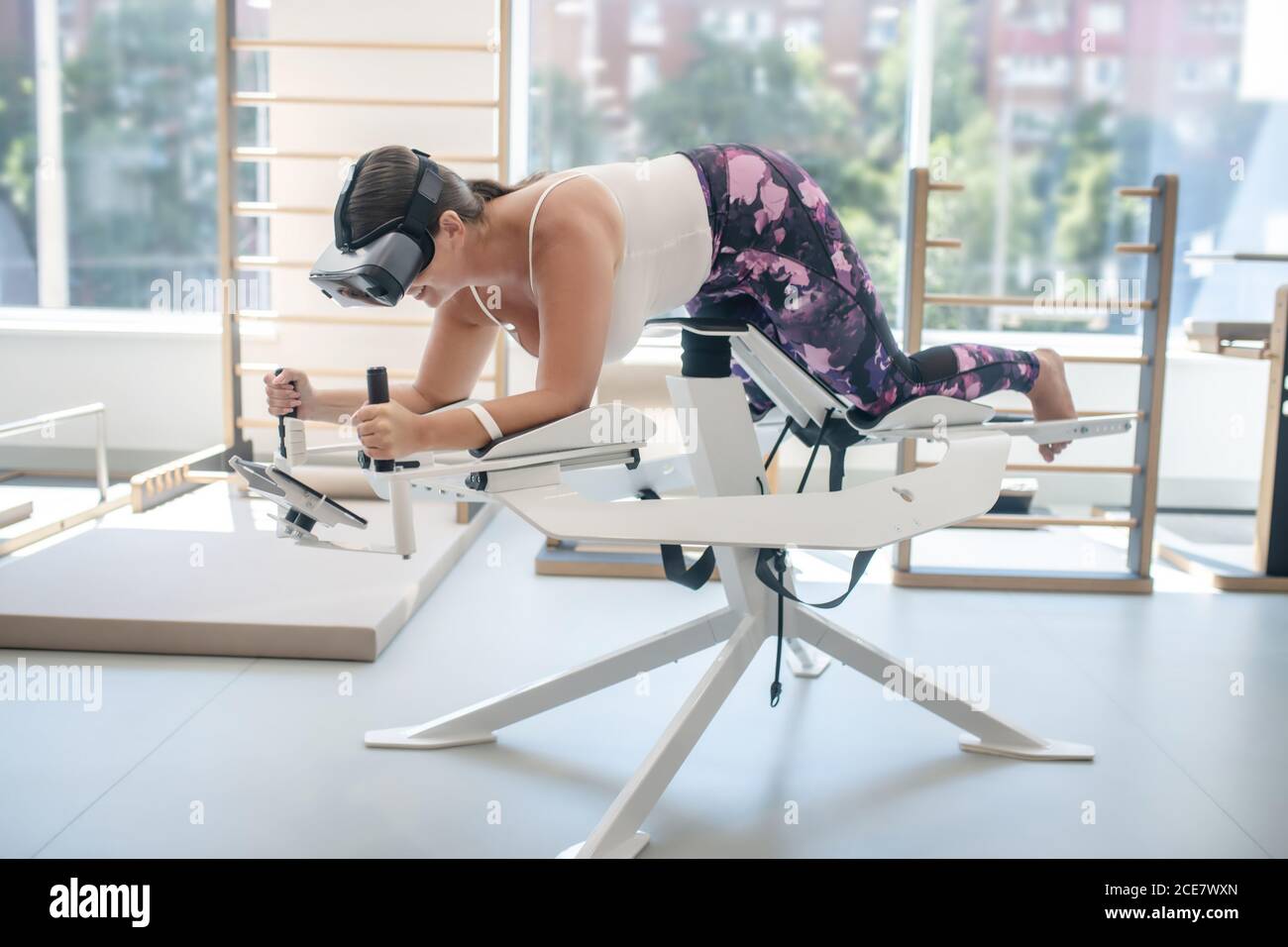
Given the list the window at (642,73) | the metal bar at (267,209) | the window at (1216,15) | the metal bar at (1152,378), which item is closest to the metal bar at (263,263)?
the metal bar at (267,209)

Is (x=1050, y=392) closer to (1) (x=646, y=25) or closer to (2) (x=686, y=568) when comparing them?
(2) (x=686, y=568)

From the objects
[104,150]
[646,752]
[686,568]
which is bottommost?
[646,752]

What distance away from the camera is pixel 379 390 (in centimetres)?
156

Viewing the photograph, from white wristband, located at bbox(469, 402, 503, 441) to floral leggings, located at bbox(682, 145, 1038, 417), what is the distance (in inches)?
21.3

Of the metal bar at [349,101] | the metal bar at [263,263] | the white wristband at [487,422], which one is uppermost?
the metal bar at [349,101]

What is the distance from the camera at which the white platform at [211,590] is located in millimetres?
2619

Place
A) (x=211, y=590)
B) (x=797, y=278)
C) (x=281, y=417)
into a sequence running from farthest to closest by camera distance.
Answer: (x=211, y=590) → (x=797, y=278) → (x=281, y=417)

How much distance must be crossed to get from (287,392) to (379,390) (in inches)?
12.1

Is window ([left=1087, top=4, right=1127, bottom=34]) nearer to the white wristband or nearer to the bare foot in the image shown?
the bare foot

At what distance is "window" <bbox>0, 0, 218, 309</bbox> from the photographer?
197 inches

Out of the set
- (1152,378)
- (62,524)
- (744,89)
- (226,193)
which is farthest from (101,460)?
(1152,378)

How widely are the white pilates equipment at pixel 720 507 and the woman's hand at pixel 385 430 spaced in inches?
3.6

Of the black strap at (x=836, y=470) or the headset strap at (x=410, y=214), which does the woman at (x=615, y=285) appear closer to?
the headset strap at (x=410, y=214)
